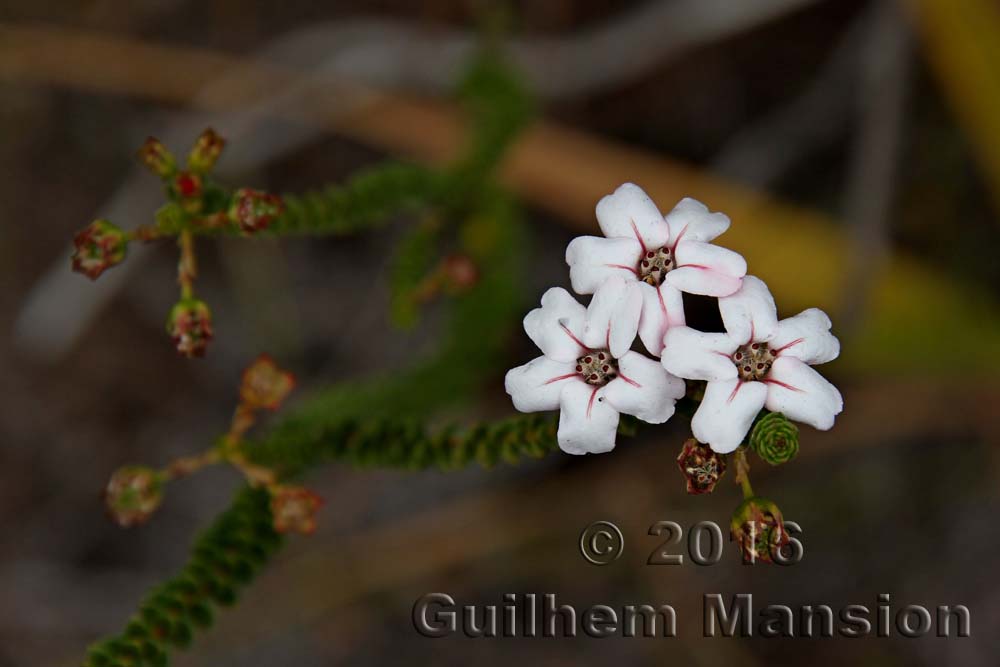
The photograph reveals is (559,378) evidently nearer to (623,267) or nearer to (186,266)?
(623,267)

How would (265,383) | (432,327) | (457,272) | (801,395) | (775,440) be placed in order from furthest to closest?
(432,327)
(457,272)
(265,383)
(801,395)
(775,440)

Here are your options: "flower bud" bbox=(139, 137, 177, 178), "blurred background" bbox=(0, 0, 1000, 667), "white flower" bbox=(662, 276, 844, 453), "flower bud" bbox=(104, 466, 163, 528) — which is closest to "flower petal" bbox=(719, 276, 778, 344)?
"white flower" bbox=(662, 276, 844, 453)

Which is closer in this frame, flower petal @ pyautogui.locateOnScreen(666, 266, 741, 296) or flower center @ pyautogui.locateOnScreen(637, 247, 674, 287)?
flower petal @ pyautogui.locateOnScreen(666, 266, 741, 296)

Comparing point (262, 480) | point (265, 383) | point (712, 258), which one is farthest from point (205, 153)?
point (712, 258)

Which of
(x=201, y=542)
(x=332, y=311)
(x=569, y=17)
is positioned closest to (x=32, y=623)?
(x=332, y=311)

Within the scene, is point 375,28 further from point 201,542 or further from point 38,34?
point 201,542

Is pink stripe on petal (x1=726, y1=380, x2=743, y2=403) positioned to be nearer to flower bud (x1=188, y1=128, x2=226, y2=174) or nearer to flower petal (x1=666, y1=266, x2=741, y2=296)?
flower petal (x1=666, y1=266, x2=741, y2=296)

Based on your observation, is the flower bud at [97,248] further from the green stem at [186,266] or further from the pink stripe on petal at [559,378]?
the pink stripe on petal at [559,378]
